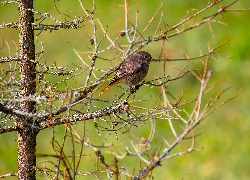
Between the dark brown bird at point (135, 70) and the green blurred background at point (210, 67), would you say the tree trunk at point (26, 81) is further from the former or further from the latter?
the green blurred background at point (210, 67)

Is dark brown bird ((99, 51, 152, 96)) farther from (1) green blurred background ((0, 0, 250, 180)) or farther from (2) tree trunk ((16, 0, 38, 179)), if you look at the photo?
(1) green blurred background ((0, 0, 250, 180))

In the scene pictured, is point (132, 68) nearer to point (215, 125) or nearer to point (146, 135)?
point (146, 135)

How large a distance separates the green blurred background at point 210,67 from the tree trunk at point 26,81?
551 cm

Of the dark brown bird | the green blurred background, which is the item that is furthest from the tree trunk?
the green blurred background

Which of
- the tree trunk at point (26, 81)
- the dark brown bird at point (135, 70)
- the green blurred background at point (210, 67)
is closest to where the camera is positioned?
the tree trunk at point (26, 81)

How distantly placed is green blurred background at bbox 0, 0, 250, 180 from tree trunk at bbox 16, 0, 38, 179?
5.51 m

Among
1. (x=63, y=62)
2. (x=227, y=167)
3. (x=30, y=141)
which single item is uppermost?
(x=63, y=62)

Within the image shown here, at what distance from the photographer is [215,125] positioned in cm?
984

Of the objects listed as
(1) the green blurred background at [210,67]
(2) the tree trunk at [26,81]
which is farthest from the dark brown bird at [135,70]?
(1) the green blurred background at [210,67]

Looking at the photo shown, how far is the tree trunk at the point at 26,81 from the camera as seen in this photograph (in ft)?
12.1

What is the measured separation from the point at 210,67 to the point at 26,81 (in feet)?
27.9

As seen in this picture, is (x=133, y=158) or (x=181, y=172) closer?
(x=181, y=172)

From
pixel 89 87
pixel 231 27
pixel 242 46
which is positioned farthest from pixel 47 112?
pixel 231 27

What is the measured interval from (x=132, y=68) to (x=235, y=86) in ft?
18.2
